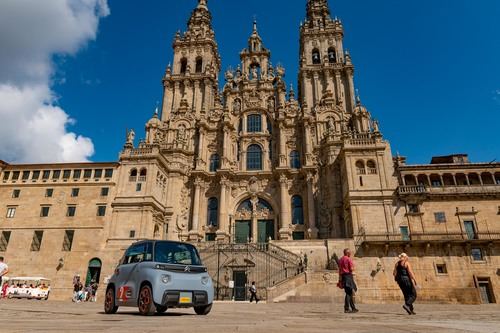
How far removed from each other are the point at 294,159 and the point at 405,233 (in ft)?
49.8

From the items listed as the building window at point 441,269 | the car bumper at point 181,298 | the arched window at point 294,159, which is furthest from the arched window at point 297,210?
the car bumper at point 181,298

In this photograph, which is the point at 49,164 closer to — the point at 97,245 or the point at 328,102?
the point at 97,245

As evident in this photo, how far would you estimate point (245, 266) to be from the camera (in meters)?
28.1

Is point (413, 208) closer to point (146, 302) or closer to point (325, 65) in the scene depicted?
point (325, 65)

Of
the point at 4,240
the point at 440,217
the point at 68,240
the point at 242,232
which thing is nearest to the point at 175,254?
the point at 68,240

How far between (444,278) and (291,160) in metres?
19.7

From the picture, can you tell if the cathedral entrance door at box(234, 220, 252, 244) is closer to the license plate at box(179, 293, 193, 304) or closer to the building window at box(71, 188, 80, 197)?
the building window at box(71, 188, 80, 197)

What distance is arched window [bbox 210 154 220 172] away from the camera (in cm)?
4133

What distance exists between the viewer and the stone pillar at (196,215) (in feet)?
118

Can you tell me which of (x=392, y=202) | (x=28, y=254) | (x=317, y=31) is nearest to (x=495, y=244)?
(x=392, y=202)

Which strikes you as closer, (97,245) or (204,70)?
(97,245)

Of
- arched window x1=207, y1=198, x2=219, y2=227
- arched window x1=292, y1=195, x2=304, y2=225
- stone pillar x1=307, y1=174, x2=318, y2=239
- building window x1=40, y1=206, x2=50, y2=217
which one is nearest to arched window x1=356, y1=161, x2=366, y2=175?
stone pillar x1=307, y1=174, x2=318, y2=239

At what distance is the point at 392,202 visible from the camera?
103ft

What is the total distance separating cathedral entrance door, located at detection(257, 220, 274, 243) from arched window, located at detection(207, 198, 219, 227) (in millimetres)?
4883
